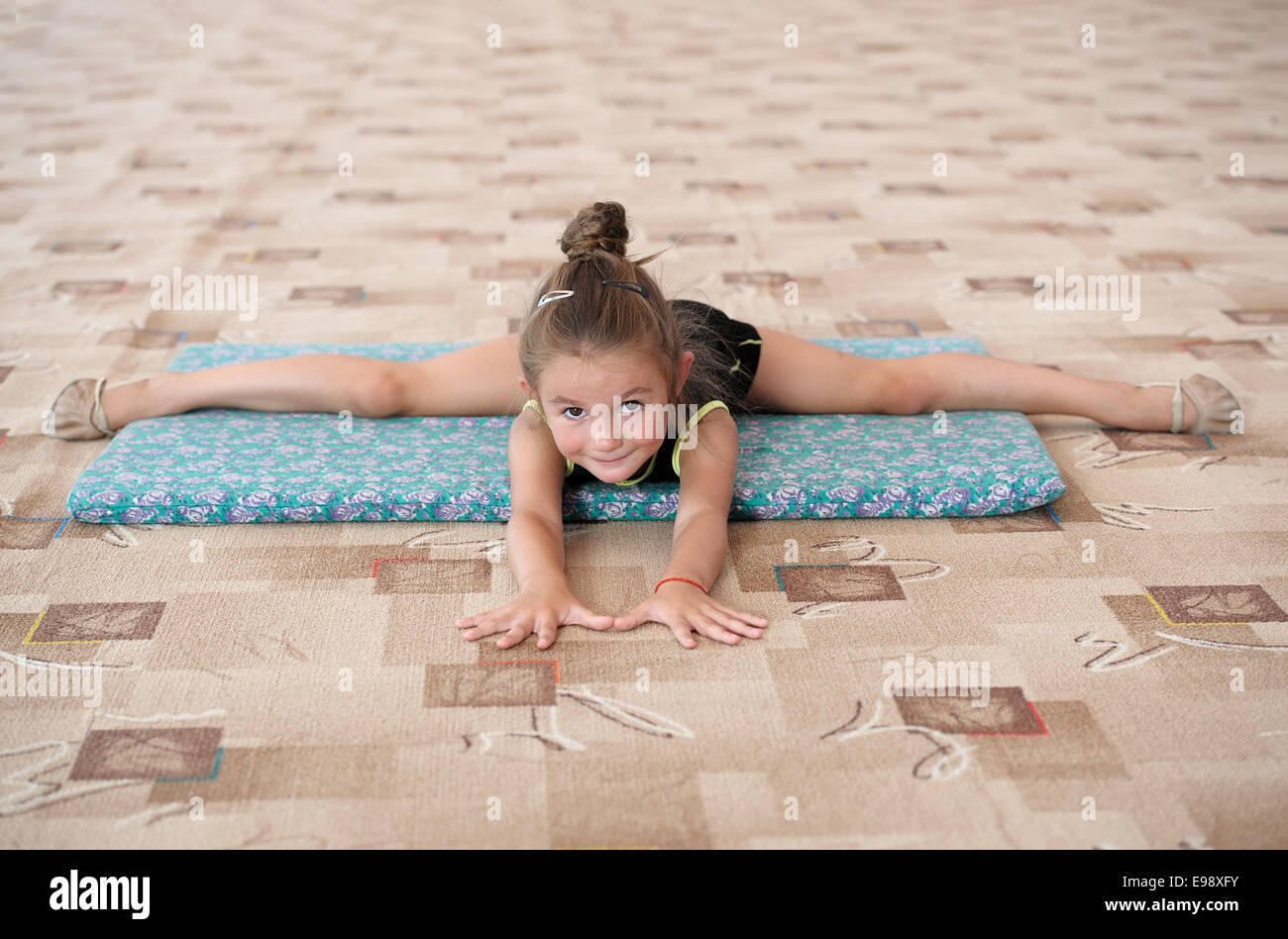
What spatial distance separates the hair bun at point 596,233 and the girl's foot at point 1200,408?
84 centimetres

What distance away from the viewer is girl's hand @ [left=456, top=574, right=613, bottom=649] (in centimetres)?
116

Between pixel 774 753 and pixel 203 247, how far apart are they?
189 centimetres

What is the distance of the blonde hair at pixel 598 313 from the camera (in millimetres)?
1199

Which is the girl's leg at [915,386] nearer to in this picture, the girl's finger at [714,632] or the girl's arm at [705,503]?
the girl's arm at [705,503]

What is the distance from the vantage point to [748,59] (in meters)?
4.27

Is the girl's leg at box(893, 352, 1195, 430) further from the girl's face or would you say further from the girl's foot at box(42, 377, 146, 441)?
the girl's foot at box(42, 377, 146, 441)

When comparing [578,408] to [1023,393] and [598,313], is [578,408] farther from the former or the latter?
[1023,393]

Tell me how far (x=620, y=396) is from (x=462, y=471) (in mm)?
299

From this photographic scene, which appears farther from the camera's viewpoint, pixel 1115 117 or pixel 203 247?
pixel 1115 117

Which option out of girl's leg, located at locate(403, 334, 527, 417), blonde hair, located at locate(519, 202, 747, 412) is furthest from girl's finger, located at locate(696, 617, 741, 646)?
girl's leg, located at locate(403, 334, 527, 417)

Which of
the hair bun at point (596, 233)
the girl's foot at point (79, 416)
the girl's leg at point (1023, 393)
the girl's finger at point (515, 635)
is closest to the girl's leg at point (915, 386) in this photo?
the girl's leg at point (1023, 393)

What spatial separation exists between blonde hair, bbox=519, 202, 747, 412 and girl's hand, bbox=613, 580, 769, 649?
0.23 meters

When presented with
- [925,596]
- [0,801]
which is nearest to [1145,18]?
[925,596]

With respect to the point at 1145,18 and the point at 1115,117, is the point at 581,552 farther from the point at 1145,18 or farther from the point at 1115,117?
the point at 1145,18
